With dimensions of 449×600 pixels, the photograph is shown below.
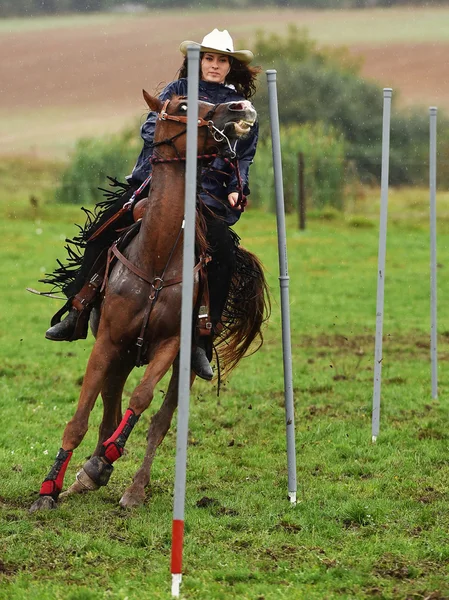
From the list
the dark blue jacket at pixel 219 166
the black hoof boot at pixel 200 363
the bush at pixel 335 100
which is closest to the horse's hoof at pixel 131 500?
the black hoof boot at pixel 200 363

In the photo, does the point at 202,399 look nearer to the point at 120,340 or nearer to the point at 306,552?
the point at 120,340

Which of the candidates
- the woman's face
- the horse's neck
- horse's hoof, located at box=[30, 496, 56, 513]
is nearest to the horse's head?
the horse's neck

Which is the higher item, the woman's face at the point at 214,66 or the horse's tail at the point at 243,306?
the woman's face at the point at 214,66

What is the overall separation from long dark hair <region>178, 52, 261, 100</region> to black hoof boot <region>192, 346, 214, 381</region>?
77.9 inches

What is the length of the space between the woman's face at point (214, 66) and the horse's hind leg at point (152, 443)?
82.9 inches

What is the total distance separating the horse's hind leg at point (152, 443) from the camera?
7.82m

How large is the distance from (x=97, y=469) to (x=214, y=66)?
3.06m

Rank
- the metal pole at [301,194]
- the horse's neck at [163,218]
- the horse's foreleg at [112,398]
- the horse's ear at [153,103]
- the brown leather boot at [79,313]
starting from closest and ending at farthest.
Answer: the horse's ear at [153,103]
the horse's neck at [163,218]
the brown leather boot at [79,313]
the horse's foreleg at [112,398]
the metal pole at [301,194]

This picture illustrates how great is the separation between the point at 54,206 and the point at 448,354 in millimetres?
17369

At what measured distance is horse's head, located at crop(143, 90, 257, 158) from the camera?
23.4 feet

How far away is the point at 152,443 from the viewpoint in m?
8.20

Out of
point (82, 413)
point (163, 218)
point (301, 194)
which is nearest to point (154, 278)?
point (163, 218)

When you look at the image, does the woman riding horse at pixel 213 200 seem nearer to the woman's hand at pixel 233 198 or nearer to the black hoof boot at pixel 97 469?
the woman's hand at pixel 233 198

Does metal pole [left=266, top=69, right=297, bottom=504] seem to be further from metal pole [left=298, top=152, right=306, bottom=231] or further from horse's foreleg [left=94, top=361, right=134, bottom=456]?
metal pole [left=298, top=152, right=306, bottom=231]
